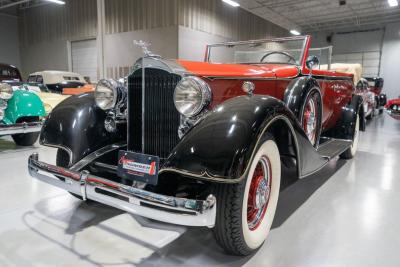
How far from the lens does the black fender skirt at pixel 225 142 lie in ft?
4.84

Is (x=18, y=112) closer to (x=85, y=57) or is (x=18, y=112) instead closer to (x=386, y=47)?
(x=85, y=57)

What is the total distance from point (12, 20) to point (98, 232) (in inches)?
743

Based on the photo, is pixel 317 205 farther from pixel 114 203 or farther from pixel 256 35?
pixel 256 35

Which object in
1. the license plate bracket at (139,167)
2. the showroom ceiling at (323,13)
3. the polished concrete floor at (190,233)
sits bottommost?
the polished concrete floor at (190,233)

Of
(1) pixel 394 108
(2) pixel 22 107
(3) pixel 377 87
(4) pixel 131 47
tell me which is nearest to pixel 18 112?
(2) pixel 22 107

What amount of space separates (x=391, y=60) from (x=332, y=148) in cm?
1535

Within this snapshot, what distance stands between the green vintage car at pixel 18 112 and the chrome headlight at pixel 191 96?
11.0 ft

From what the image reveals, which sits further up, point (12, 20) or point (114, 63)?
point (12, 20)

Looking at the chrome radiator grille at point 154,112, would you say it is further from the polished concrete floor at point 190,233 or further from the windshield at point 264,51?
the windshield at point 264,51

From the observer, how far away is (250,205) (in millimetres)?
1864

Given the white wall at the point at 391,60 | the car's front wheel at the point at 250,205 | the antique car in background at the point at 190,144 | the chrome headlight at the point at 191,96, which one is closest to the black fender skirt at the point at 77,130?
the antique car in background at the point at 190,144

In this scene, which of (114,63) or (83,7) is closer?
(114,63)

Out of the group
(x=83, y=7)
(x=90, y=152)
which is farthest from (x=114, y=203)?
(x=83, y=7)

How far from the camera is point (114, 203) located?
162cm
